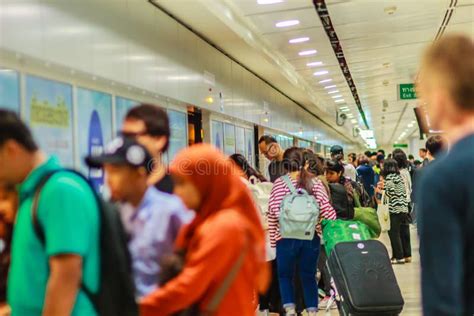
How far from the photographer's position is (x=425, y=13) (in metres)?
8.13

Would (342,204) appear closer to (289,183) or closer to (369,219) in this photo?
(369,219)

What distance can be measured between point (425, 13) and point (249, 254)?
6963 mm

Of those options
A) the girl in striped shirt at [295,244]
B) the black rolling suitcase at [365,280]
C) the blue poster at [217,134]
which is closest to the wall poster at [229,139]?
the blue poster at [217,134]

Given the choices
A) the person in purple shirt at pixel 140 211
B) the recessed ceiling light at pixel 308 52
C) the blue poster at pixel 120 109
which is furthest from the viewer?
the recessed ceiling light at pixel 308 52

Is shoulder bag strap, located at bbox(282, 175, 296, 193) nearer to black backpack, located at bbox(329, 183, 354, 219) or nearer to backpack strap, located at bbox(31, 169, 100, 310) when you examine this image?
black backpack, located at bbox(329, 183, 354, 219)

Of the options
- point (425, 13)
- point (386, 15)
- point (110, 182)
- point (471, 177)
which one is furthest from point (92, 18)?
point (425, 13)

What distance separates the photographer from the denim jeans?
5004 millimetres

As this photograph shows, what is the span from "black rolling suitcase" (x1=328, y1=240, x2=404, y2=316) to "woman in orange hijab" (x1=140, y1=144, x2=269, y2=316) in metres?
2.55

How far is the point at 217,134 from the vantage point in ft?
28.2

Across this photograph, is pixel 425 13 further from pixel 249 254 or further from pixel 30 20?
pixel 249 254

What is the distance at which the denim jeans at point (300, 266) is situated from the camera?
5.00 meters

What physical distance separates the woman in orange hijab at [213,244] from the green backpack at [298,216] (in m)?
2.65

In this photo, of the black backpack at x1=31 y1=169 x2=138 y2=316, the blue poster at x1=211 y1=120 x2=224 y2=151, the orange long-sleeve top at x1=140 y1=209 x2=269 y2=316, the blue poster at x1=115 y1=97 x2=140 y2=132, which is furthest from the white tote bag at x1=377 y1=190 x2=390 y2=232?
the black backpack at x1=31 y1=169 x2=138 y2=316

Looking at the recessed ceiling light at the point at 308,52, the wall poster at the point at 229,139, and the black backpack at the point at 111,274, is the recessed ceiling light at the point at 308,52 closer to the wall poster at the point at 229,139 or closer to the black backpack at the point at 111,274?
the wall poster at the point at 229,139
